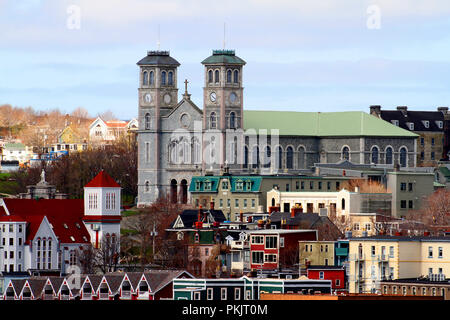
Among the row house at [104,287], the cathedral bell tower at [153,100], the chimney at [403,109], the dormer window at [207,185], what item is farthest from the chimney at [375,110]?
the row house at [104,287]

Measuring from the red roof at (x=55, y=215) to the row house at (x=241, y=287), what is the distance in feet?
144

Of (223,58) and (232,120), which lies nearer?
(223,58)

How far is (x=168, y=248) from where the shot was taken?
114m

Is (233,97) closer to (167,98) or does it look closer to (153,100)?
(167,98)

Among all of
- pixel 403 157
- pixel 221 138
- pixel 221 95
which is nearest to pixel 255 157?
pixel 221 138

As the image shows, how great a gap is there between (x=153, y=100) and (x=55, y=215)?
107ft

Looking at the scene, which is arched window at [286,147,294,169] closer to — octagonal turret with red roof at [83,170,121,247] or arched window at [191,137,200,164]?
arched window at [191,137,200,164]

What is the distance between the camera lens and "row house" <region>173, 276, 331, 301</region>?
78.6 metres

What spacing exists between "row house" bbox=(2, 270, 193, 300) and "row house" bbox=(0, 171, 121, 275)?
2296 cm

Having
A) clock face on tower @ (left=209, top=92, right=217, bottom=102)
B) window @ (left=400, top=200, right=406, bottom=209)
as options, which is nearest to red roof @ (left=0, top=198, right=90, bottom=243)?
clock face on tower @ (left=209, top=92, right=217, bottom=102)

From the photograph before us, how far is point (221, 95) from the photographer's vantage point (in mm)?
157000

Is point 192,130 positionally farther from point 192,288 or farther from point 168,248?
point 192,288
